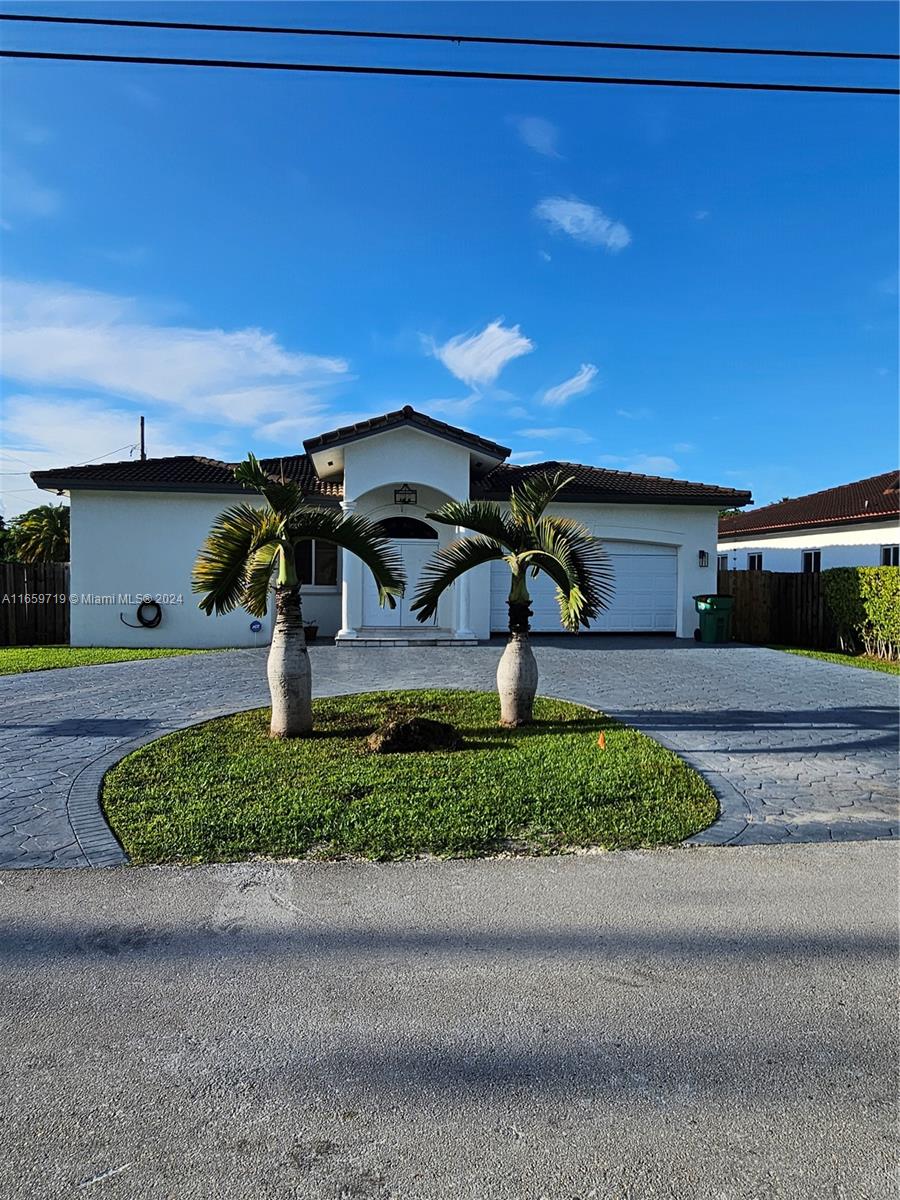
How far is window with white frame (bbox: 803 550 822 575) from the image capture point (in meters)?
23.0

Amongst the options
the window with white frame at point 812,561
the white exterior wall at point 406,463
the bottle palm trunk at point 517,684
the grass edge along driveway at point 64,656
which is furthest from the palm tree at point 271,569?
the window with white frame at point 812,561

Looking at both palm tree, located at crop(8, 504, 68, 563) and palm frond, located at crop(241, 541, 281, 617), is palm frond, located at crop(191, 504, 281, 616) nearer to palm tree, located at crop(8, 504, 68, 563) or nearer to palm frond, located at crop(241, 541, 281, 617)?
palm frond, located at crop(241, 541, 281, 617)

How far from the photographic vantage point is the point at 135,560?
16.0 metres

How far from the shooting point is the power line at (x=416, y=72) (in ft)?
19.9

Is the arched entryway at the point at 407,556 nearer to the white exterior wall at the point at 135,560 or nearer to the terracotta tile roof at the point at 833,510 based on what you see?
the white exterior wall at the point at 135,560

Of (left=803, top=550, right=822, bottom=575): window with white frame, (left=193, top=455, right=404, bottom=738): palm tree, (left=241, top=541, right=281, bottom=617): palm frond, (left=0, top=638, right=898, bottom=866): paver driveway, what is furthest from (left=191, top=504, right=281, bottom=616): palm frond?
(left=803, top=550, right=822, bottom=575): window with white frame

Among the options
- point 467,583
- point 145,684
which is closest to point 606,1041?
point 145,684

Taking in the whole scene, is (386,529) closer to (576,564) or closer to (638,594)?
(638,594)

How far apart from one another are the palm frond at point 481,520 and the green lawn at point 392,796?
2.19 meters

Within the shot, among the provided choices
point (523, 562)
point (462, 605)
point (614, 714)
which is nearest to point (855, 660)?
point (462, 605)

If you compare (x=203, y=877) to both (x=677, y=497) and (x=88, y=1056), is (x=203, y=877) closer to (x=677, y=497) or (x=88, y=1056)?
(x=88, y=1056)

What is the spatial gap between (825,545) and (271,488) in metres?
20.4

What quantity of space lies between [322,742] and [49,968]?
3973mm

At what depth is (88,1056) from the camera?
256 cm
